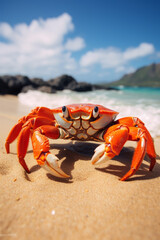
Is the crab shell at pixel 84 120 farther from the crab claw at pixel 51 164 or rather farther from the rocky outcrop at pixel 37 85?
the rocky outcrop at pixel 37 85

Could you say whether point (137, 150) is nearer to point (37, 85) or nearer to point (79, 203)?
point (79, 203)

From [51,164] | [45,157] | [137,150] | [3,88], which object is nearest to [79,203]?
[51,164]

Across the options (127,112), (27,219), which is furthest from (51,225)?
(127,112)

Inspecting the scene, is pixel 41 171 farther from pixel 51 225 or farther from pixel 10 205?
pixel 51 225

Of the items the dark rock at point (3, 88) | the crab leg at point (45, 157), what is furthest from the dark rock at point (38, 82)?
the crab leg at point (45, 157)

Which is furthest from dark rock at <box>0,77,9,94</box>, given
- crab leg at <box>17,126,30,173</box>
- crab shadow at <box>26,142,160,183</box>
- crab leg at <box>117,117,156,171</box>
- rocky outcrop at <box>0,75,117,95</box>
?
crab leg at <box>117,117,156,171</box>

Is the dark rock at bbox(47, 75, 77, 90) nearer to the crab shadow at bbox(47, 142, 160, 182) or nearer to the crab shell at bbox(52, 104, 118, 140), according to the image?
the crab shadow at bbox(47, 142, 160, 182)
